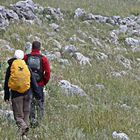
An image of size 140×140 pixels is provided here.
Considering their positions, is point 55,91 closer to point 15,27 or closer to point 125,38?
point 15,27

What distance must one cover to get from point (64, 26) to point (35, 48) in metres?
12.0

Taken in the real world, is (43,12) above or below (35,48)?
below

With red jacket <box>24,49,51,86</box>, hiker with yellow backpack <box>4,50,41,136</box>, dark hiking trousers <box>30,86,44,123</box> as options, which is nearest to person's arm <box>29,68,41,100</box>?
hiker with yellow backpack <box>4,50,41,136</box>

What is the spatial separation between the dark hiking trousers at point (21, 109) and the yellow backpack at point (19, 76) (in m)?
0.26

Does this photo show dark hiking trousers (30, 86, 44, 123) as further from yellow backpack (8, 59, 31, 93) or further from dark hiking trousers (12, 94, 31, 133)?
yellow backpack (8, 59, 31, 93)

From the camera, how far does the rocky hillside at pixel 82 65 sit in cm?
866

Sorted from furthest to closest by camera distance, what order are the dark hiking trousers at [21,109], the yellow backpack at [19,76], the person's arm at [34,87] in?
the person's arm at [34,87], the dark hiking trousers at [21,109], the yellow backpack at [19,76]

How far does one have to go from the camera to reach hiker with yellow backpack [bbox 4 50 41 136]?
25.3 feet

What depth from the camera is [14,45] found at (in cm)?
1534

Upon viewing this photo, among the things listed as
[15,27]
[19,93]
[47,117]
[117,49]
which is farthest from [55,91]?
[117,49]

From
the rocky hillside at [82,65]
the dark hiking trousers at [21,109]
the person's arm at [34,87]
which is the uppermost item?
the person's arm at [34,87]

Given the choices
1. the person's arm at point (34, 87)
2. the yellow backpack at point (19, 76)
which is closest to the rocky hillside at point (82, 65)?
the person's arm at point (34, 87)

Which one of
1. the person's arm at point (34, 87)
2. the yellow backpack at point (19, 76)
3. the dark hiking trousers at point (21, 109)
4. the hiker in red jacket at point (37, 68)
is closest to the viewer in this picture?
the yellow backpack at point (19, 76)

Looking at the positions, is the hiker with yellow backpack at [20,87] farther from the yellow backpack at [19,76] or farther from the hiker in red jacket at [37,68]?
the hiker in red jacket at [37,68]
